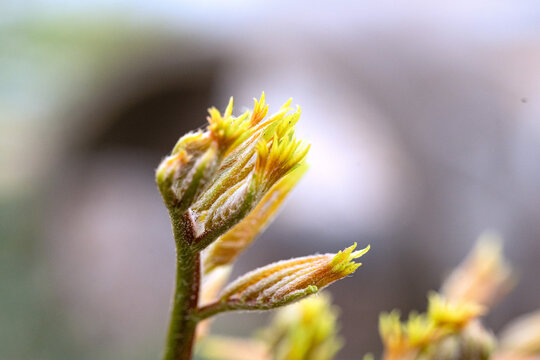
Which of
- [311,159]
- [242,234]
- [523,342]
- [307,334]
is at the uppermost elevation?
[311,159]

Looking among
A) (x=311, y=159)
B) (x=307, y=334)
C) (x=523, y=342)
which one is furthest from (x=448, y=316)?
(x=311, y=159)

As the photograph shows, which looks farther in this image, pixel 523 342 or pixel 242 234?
pixel 523 342

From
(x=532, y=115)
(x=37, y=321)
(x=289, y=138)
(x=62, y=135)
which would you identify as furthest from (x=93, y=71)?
(x=289, y=138)

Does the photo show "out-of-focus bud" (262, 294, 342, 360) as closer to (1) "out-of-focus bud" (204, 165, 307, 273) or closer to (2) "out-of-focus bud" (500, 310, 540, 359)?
(1) "out-of-focus bud" (204, 165, 307, 273)

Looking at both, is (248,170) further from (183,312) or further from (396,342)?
(396,342)

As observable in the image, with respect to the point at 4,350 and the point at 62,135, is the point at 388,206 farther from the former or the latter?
the point at 62,135

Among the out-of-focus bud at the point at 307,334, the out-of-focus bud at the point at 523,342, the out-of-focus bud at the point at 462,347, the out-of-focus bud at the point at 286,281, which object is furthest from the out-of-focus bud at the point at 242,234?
the out-of-focus bud at the point at 523,342
